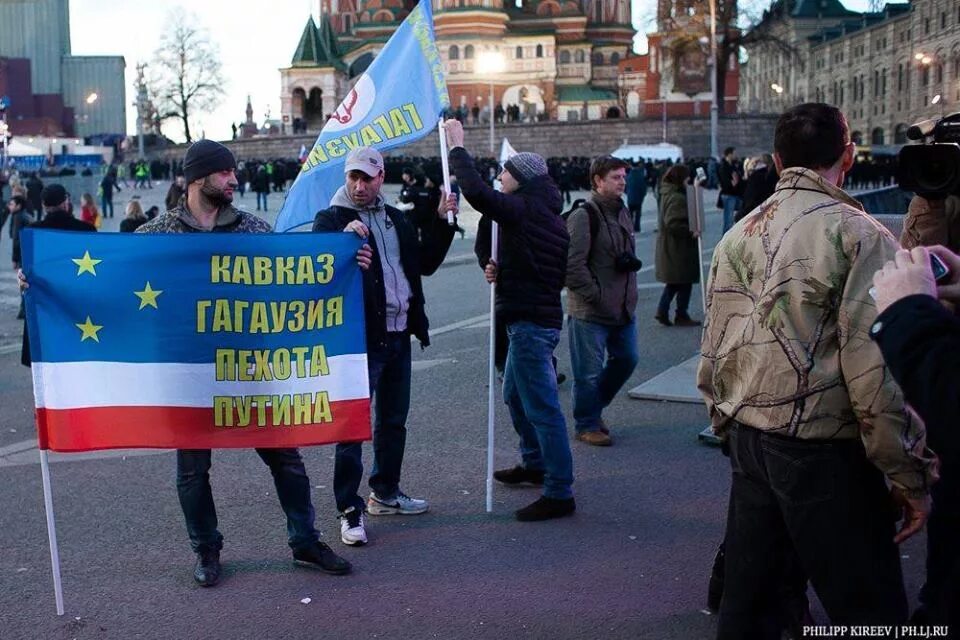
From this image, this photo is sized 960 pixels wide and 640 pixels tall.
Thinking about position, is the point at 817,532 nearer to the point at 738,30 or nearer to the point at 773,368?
the point at 773,368

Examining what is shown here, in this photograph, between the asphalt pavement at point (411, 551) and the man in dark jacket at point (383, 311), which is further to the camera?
the man in dark jacket at point (383, 311)

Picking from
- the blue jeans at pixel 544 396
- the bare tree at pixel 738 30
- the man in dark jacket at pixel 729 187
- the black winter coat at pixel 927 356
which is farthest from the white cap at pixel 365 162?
the bare tree at pixel 738 30

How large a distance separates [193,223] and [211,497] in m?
1.14

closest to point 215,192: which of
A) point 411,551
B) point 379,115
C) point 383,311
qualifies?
point 383,311

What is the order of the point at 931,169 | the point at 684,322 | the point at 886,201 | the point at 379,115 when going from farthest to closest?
the point at 684,322 < the point at 886,201 < the point at 379,115 < the point at 931,169

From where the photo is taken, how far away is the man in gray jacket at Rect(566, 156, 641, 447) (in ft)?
23.1

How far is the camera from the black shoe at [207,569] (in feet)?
15.6

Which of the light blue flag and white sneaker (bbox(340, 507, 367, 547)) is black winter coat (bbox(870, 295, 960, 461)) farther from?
the light blue flag

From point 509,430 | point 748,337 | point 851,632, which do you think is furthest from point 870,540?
point 509,430

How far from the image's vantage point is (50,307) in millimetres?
4582

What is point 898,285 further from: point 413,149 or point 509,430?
point 413,149

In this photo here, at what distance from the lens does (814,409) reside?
2998 mm

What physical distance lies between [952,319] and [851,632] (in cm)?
107

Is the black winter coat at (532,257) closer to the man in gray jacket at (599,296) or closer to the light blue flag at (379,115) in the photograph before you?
the light blue flag at (379,115)
